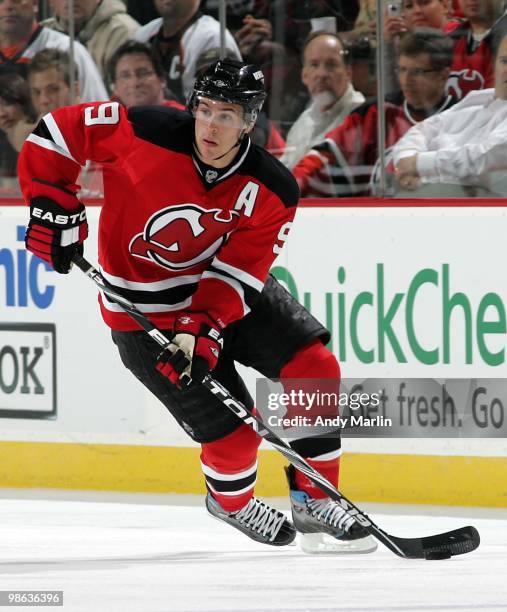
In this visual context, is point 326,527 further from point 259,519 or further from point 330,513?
point 259,519

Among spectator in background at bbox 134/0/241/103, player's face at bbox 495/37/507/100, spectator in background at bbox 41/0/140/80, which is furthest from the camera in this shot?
spectator in background at bbox 41/0/140/80

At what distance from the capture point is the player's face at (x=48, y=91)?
4.70m

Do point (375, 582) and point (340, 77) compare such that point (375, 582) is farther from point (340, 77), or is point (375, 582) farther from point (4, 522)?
point (340, 77)

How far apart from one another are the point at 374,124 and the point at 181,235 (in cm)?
121

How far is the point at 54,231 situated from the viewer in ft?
10.9

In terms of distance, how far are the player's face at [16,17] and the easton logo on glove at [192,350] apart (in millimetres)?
1786

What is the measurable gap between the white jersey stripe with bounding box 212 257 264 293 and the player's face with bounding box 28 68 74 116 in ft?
4.96

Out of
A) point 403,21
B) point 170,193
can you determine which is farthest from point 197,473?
point 403,21

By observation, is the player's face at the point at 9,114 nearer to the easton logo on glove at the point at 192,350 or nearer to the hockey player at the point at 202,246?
the hockey player at the point at 202,246

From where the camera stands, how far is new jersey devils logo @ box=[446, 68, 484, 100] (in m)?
4.21

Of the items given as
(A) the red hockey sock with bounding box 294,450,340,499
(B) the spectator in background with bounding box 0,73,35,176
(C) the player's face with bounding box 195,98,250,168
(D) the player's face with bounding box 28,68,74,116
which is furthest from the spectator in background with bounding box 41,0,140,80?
(A) the red hockey sock with bounding box 294,450,340,499

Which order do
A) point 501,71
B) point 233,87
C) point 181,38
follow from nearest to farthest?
point 233,87, point 501,71, point 181,38

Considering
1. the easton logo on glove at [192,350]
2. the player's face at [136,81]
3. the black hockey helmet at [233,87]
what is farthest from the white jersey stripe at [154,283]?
the player's face at [136,81]

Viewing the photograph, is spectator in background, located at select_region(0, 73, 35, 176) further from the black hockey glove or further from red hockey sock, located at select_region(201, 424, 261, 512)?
red hockey sock, located at select_region(201, 424, 261, 512)
